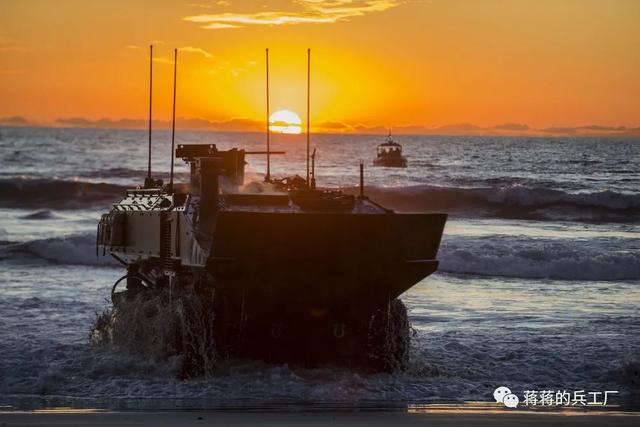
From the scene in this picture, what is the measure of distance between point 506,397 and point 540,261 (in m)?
20.7

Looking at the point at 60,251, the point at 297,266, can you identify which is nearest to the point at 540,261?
the point at 60,251

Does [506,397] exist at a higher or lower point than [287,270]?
lower

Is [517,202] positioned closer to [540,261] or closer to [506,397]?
[540,261]

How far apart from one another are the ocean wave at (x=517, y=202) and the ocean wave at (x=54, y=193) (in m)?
13.4

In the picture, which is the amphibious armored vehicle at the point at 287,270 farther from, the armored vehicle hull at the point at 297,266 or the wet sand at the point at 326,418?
the wet sand at the point at 326,418

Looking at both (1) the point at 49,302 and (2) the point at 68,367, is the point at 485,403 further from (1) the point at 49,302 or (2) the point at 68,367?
(1) the point at 49,302

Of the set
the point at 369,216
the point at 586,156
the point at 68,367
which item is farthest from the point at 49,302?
the point at 586,156

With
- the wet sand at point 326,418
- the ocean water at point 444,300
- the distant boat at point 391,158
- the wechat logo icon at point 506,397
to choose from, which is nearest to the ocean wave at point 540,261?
the ocean water at point 444,300

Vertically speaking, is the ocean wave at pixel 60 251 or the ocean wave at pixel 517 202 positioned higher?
the ocean wave at pixel 517 202

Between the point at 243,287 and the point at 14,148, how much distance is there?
288ft

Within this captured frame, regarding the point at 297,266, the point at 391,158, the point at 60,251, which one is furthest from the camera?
the point at 391,158

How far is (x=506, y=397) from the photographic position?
14.4 metres

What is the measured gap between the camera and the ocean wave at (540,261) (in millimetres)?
33125

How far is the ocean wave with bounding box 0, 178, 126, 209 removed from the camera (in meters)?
54.4
